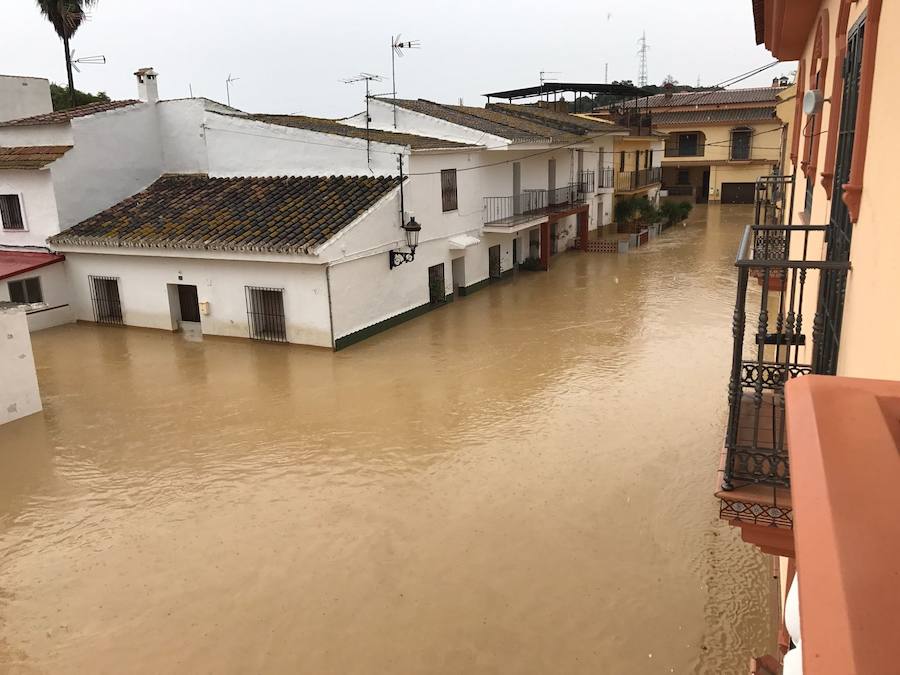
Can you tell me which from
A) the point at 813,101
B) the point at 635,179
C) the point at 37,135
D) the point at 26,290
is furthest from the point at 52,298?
the point at 635,179

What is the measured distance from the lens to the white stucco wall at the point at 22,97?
2298 cm

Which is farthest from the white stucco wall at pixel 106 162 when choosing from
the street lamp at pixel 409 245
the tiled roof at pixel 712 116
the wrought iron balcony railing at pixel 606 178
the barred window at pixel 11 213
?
the tiled roof at pixel 712 116

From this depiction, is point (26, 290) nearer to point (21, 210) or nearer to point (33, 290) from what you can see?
point (33, 290)

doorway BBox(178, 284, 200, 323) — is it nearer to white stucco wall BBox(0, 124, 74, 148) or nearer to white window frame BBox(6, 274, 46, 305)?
white window frame BBox(6, 274, 46, 305)

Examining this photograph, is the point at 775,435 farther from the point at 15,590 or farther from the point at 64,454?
the point at 64,454

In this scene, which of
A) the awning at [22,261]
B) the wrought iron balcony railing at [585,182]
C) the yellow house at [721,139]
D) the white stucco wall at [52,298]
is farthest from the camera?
the yellow house at [721,139]

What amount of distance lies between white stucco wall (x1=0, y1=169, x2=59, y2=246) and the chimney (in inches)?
160

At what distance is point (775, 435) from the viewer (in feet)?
14.3

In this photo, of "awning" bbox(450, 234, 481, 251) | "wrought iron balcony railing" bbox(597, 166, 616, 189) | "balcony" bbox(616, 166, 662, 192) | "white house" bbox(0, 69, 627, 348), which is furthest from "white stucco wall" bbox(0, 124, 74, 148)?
"balcony" bbox(616, 166, 662, 192)

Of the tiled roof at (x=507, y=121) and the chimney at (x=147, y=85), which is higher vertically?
the chimney at (x=147, y=85)

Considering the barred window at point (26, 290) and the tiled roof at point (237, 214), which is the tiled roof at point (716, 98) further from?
the barred window at point (26, 290)

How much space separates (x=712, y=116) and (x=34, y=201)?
38.1m

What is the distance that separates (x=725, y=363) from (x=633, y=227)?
20423 millimetres

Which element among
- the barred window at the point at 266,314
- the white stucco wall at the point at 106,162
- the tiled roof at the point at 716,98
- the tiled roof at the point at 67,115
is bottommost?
the barred window at the point at 266,314
